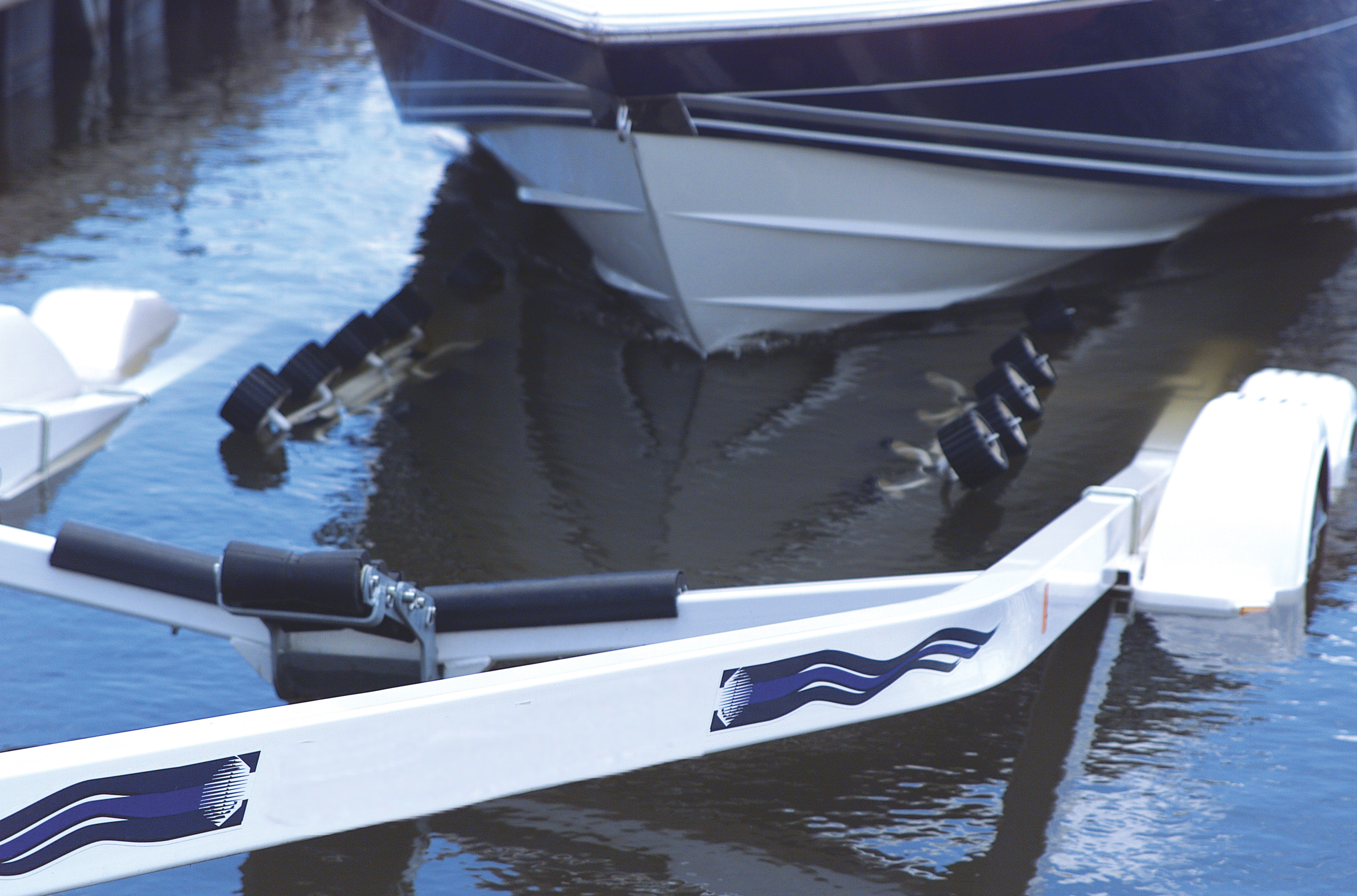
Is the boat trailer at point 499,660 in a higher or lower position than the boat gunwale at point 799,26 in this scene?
lower

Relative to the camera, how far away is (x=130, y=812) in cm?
174

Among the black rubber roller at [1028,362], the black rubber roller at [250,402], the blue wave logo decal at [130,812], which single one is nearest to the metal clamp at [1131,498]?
the black rubber roller at [1028,362]

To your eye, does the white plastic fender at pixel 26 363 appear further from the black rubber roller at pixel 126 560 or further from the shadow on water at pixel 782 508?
the black rubber roller at pixel 126 560

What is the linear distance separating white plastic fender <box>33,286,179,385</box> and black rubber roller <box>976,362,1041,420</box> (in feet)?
9.47

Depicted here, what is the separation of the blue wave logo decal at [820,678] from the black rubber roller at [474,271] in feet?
12.7

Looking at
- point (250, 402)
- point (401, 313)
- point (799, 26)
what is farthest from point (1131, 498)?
point (401, 313)

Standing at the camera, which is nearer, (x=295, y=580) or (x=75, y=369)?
(x=295, y=580)

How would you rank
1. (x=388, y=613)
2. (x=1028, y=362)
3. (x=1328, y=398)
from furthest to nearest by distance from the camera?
(x=1028, y=362) < (x=1328, y=398) < (x=388, y=613)

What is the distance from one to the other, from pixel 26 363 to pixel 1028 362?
10.2ft

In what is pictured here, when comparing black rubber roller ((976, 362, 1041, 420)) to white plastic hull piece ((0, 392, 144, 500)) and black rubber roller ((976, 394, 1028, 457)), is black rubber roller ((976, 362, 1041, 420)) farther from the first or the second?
white plastic hull piece ((0, 392, 144, 500))

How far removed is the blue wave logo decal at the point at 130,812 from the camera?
168 centimetres

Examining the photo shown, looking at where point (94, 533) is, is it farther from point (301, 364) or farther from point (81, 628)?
point (301, 364)

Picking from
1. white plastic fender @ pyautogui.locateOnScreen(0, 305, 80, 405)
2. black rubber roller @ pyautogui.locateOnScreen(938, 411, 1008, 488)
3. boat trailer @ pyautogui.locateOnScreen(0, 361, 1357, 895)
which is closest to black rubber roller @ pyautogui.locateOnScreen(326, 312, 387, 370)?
white plastic fender @ pyautogui.locateOnScreen(0, 305, 80, 405)

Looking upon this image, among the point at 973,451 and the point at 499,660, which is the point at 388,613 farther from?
the point at 973,451
